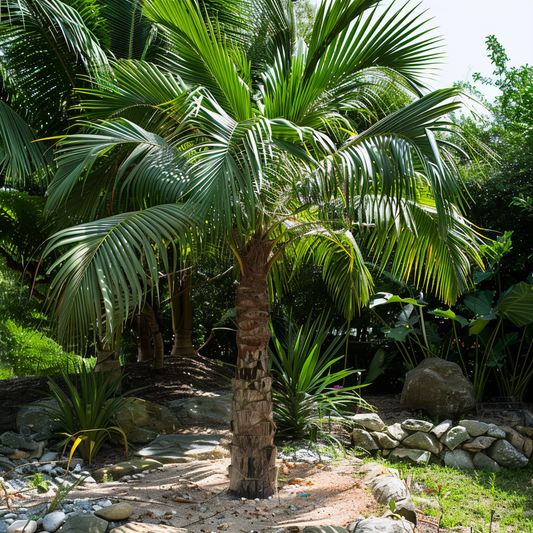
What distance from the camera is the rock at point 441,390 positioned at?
20.9 feet

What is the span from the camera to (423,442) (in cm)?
547

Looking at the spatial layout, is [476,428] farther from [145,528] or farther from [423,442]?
[145,528]

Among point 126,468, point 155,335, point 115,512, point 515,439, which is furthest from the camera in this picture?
point 155,335

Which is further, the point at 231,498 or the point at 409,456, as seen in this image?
the point at 409,456

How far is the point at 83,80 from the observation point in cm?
546

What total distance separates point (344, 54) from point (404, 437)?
4.00 metres

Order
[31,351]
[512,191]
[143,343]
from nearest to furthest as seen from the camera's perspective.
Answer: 1. [512,191]
2. [143,343]
3. [31,351]

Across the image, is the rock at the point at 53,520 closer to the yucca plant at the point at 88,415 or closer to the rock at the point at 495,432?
the yucca plant at the point at 88,415

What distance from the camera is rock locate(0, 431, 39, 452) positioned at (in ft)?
15.8

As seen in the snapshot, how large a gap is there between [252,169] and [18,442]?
12.1ft

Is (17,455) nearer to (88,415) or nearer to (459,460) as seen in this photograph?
(88,415)

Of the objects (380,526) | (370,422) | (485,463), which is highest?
(380,526)

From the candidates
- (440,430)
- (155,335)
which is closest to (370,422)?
(440,430)

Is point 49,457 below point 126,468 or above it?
below
